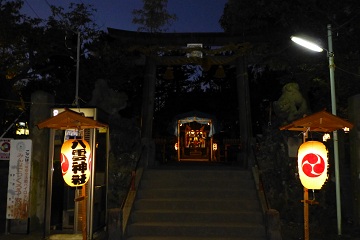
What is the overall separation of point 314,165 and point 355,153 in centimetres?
421

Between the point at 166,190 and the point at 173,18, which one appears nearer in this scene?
the point at 166,190

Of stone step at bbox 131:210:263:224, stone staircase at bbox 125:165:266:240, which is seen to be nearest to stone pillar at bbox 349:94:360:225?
stone staircase at bbox 125:165:266:240

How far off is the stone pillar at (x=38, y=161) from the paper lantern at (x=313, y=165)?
25.9ft

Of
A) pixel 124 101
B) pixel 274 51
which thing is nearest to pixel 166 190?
pixel 124 101

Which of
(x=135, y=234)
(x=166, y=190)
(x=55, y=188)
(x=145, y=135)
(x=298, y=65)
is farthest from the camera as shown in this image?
(x=298, y=65)

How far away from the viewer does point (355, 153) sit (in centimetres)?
1214

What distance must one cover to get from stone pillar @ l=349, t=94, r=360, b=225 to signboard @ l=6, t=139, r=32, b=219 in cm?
1033

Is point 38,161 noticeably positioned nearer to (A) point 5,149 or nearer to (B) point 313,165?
(A) point 5,149

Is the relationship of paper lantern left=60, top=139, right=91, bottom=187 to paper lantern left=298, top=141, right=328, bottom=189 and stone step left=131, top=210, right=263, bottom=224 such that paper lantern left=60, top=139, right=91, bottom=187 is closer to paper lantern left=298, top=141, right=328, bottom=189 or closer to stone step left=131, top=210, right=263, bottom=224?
stone step left=131, top=210, right=263, bottom=224

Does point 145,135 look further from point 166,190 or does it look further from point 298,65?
point 298,65

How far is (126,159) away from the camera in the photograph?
1416 cm

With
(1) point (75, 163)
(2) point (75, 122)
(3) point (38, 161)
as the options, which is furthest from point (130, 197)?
(3) point (38, 161)

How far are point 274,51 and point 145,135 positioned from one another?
693 cm

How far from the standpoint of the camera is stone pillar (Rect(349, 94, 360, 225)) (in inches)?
467
